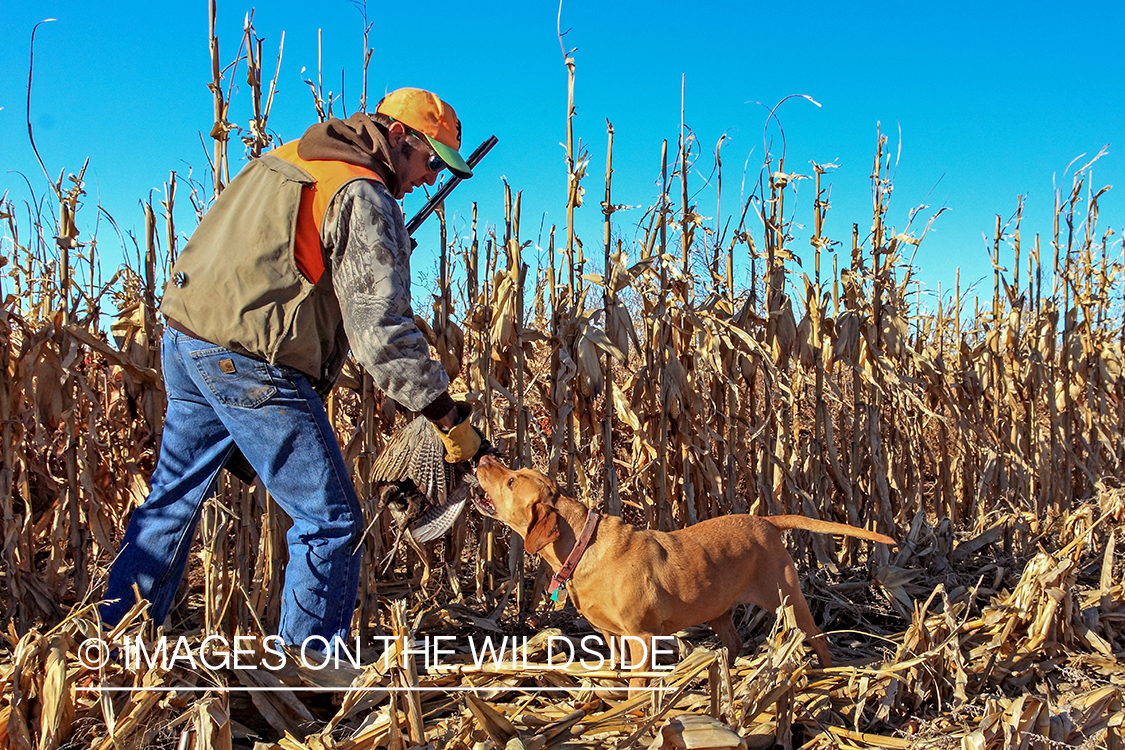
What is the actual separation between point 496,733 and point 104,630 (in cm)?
135

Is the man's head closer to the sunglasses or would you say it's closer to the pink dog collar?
the sunglasses

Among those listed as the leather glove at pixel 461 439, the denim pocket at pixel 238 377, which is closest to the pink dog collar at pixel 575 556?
the leather glove at pixel 461 439

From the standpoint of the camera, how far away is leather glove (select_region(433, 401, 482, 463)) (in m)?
2.78

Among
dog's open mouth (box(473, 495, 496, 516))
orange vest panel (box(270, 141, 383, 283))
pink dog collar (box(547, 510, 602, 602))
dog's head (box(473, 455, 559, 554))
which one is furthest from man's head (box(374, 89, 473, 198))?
pink dog collar (box(547, 510, 602, 602))

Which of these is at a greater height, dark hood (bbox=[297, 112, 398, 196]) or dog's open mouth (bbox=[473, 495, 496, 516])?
dark hood (bbox=[297, 112, 398, 196])

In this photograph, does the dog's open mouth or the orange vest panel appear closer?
the orange vest panel

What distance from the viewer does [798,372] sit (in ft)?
14.9

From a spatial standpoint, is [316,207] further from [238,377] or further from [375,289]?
[238,377]

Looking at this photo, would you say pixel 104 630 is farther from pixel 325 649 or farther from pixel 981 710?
pixel 981 710

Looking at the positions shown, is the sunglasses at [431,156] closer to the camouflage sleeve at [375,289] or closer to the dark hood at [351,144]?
the dark hood at [351,144]

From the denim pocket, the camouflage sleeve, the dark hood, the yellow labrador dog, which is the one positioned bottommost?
the yellow labrador dog

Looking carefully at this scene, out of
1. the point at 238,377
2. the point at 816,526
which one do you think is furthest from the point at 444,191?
the point at 816,526

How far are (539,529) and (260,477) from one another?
1.00 metres

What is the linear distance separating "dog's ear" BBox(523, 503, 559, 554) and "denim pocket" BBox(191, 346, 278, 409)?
1016mm
